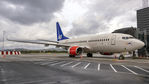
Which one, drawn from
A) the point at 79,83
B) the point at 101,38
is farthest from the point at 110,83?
the point at 101,38

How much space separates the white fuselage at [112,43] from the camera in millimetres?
19339

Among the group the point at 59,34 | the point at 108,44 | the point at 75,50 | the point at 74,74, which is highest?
the point at 59,34

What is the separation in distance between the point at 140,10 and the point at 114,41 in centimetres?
12549

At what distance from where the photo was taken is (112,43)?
21.7 metres

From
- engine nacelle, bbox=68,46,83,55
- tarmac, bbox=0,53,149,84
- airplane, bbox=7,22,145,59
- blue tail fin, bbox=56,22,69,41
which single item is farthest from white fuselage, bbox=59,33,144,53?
blue tail fin, bbox=56,22,69,41

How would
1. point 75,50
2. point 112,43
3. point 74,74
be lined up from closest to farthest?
point 74,74 → point 112,43 → point 75,50

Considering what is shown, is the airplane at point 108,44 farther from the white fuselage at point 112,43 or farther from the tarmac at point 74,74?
the tarmac at point 74,74

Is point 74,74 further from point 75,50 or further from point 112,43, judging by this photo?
point 75,50

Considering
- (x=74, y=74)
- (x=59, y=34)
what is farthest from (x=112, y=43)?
(x=59, y=34)

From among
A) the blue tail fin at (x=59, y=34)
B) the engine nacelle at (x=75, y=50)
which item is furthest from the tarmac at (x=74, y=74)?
the blue tail fin at (x=59, y=34)

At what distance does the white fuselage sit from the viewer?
761 inches

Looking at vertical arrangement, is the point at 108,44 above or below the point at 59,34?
below

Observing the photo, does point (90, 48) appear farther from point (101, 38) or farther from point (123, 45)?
point (123, 45)

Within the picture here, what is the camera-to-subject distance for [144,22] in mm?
124812
